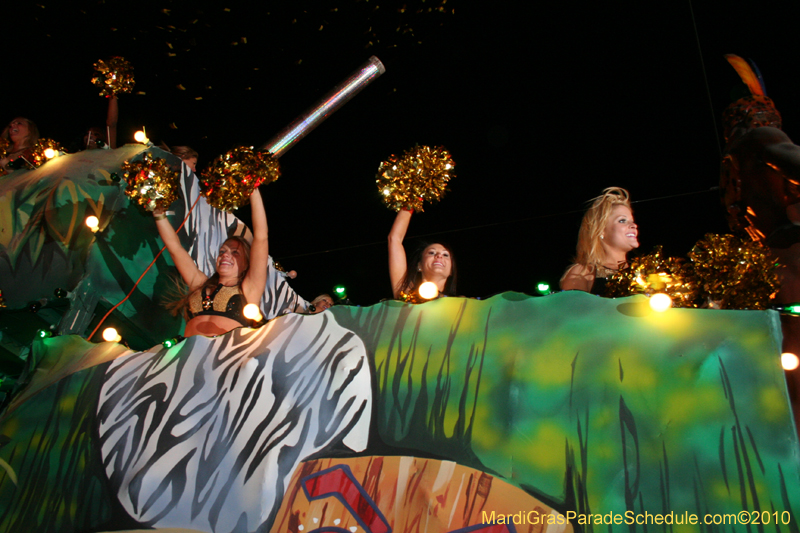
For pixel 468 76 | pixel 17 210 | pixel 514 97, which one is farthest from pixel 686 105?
pixel 17 210

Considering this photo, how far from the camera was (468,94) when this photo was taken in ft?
17.0

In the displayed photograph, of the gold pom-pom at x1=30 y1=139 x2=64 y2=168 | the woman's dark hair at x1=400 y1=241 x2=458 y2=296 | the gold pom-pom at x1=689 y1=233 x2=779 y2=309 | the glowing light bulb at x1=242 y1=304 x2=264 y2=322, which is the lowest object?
the gold pom-pom at x1=689 y1=233 x2=779 y2=309

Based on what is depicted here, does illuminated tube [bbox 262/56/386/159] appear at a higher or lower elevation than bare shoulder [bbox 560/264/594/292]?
higher

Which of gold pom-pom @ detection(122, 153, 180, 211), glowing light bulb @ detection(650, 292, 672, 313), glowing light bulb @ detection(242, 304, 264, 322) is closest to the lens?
glowing light bulb @ detection(650, 292, 672, 313)

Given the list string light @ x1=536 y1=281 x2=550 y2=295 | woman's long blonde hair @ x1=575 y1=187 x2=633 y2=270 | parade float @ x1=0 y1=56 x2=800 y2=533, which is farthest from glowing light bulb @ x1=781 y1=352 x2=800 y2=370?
woman's long blonde hair @ x1=575 y1=187 x2=633 y2=270

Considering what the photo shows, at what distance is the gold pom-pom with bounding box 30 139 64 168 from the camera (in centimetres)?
410

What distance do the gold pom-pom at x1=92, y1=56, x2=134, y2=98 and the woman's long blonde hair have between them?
3.87 metres

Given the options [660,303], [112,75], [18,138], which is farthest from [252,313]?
[18,138]

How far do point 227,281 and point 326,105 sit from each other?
1475 mm

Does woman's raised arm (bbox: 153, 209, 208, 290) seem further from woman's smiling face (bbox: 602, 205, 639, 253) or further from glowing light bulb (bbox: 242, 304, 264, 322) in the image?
woman's smiling face (bbox: 602, 205, 639, 253)

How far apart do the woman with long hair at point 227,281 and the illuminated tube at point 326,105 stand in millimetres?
898

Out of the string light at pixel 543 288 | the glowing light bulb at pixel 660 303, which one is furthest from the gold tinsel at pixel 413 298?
the glowing light bulb at pixel 660 303

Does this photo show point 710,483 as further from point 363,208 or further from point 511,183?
point 363,208

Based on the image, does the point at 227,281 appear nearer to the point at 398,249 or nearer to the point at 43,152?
the point at 398,249
